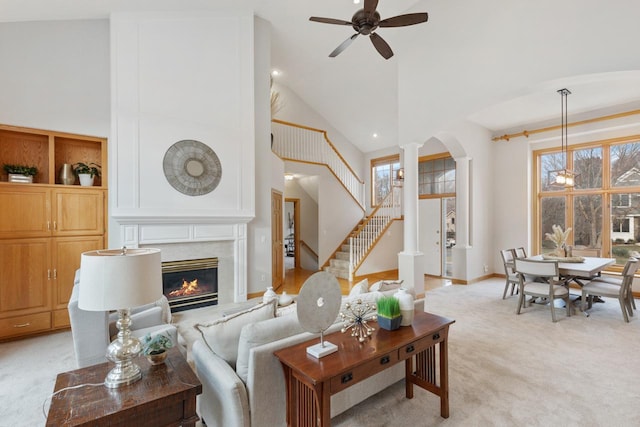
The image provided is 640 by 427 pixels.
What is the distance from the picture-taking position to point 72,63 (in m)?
4.21

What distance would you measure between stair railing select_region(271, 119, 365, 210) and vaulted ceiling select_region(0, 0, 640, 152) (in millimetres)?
1364

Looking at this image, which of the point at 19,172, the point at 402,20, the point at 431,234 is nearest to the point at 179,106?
the point at 19,172

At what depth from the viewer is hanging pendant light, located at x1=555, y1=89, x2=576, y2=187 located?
5023mm

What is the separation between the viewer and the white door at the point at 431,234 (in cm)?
755

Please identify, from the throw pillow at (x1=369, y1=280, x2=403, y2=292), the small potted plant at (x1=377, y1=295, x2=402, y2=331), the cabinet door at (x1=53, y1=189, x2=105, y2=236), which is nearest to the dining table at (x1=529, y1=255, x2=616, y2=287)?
the throw pillow at (x1=369, y1=280, x2=403, y2=292)

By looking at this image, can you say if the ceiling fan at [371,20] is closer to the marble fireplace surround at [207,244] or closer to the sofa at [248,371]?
the sofa at [248,371]

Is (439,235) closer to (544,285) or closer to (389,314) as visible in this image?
(544,285)

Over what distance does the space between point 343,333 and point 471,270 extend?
5754mm

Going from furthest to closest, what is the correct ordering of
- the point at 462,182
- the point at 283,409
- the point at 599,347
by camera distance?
the point at 462,182, the point at 599,347, the point at 283,409

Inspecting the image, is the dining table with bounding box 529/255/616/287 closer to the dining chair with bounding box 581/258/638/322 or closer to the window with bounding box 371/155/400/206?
the dining chair with bounding box 581/258/638/322

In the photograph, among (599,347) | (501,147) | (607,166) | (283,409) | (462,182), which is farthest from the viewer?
(501,147)

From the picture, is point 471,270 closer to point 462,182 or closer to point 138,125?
point 462,182

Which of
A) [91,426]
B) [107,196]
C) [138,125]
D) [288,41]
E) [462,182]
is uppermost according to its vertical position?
[288,41]

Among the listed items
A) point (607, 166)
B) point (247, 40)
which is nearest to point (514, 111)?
point (607, 166)
